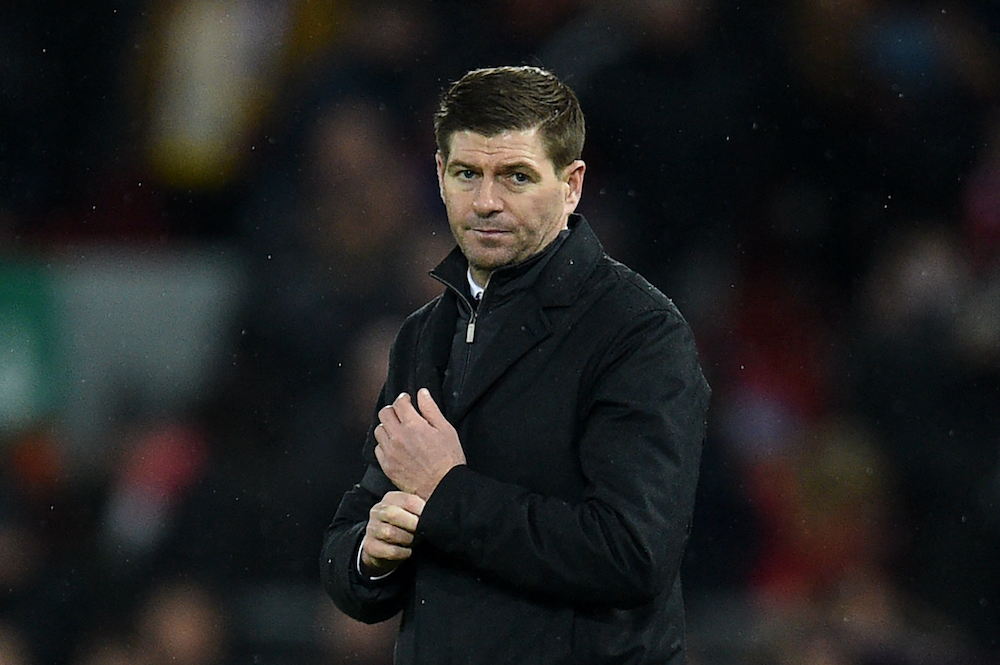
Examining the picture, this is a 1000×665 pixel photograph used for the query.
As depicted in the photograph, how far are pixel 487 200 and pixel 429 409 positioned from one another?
8.9 inches

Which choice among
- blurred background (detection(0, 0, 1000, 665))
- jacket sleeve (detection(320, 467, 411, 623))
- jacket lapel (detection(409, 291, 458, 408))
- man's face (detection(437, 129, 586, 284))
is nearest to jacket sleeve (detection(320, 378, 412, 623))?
jacket sleeve (detection(320, 467, 411, 623))

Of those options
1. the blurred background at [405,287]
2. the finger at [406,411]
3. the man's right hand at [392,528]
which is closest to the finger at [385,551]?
the man's right hand at [392,528]

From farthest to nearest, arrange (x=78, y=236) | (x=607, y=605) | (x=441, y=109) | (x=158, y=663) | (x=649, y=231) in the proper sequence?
(x=78, y=236)
(x=649, y=231)
(x=158, y=663)
(x=441, y=109)
(x=607, y=605)

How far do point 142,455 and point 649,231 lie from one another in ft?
4.42

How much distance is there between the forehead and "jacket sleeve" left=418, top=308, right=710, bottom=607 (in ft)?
0.71

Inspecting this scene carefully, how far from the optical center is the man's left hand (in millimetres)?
1507

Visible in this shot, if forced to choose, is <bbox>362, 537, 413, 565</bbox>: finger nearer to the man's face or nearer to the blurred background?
the man's face

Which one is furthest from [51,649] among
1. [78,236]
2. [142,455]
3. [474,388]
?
[474,388]

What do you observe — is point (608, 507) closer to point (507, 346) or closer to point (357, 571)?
point (507, 346)

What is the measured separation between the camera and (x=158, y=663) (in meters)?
3.32

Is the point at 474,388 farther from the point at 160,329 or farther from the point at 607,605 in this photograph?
the point at 160,329

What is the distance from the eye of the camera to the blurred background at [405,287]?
10.9ft

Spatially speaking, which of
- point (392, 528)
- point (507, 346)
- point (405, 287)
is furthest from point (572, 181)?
point (405, 287)

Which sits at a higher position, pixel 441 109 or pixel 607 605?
pixel 441 109
